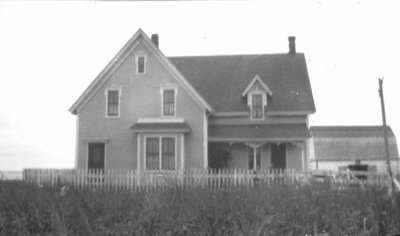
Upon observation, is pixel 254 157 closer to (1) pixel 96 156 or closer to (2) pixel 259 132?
(2) pixel 259 132

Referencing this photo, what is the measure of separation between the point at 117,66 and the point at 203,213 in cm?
1780

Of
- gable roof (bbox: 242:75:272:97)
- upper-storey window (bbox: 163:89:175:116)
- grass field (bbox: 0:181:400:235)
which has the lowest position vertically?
grass field (bbox: 0:181:400:235)

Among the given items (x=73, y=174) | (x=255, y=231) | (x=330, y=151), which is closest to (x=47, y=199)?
(x=255, y=231)

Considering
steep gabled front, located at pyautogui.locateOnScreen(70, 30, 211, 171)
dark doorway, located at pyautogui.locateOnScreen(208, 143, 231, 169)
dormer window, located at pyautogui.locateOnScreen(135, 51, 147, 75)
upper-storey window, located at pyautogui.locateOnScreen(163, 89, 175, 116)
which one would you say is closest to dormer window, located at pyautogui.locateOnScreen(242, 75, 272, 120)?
dark doorway, located at pyautogui.locateOnScreen(208, 143, 231, 169)

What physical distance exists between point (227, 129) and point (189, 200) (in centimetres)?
1752

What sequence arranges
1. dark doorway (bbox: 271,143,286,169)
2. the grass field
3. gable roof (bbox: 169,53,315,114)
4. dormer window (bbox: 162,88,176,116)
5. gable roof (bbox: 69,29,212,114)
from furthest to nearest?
1. gable roof (bbox: 169,53,315,114)
2. dark doorway (bbox: 271,143,286,169)
3. dormer window (bbox: 162,88,176,116)
4. gable roof (bbox: 69,29,212,114)
5. the grass field

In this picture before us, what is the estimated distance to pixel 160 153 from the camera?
2383 cm

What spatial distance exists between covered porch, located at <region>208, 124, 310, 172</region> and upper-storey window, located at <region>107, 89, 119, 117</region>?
17.4 ft

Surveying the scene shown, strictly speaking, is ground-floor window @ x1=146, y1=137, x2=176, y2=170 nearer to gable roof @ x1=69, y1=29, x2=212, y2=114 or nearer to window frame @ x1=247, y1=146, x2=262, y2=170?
gable roof @ x1=69, y1=29, x2=212, y2=114

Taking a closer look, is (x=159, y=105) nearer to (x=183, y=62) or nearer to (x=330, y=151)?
(x=183, y=62)

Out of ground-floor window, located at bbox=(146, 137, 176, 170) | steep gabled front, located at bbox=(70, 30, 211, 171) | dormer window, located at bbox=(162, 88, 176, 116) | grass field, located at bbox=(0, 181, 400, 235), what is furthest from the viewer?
dormer window, located at bbox=(162, 88, 176, 116)

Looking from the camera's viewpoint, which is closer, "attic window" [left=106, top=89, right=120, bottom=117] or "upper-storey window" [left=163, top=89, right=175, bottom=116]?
"upper-storey window" [left=163, top=89, right=175, bottom=116]

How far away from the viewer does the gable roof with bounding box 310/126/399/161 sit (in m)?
49.8

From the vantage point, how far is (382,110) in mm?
16969
